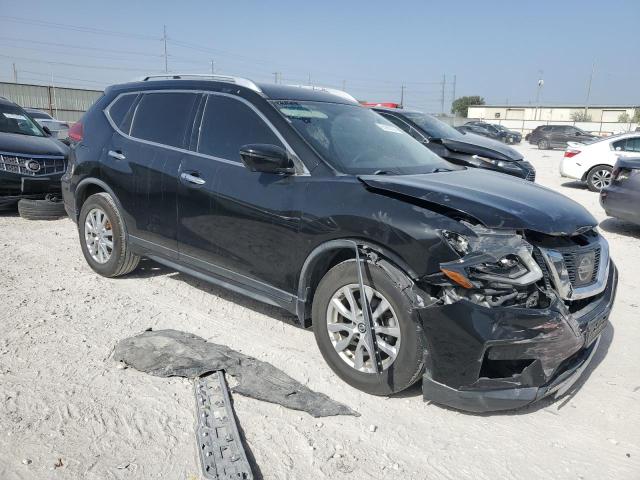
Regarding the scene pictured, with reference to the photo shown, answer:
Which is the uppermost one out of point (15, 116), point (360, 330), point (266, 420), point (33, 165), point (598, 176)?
point (15, 116)

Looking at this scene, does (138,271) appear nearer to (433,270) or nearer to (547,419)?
(433,270)

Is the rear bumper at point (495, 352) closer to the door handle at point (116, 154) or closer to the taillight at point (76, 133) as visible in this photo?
the door handle at point (116, 154)

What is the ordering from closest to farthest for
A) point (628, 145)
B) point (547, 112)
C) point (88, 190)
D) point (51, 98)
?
point (88, 190) → point (628, 145) → point (51, 98) → point (547, 112)

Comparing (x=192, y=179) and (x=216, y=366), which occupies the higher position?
(x=192, y=179)

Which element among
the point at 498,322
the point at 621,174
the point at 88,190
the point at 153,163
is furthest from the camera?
the point at 621,174

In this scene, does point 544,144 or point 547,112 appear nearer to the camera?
point 544,144

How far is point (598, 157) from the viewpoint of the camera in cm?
1230

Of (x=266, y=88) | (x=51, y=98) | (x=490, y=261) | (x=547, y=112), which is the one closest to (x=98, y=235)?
(x=266, y=88)

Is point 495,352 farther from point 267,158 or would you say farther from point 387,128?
point 387,128

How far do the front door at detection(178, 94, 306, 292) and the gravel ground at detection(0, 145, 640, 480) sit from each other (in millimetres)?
583

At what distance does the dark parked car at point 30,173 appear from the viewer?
7375 mm

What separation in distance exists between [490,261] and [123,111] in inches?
148

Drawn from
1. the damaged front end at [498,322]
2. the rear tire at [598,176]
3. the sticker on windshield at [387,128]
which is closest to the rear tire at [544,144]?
the rear tire at [598,176]

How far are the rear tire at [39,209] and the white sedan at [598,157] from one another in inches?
440
